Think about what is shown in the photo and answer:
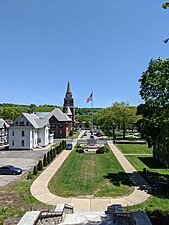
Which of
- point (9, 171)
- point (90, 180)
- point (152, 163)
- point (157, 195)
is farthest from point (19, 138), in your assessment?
point (157, 195)

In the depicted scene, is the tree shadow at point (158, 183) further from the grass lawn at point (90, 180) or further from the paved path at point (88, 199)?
the grass lawn at point (90, 180)

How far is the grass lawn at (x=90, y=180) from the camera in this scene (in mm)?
23469

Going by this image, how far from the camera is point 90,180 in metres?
27.7

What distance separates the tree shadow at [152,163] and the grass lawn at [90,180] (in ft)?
14.7

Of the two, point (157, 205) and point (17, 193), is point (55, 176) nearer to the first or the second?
point (17, 193)

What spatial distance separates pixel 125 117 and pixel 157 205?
5615 centimetres

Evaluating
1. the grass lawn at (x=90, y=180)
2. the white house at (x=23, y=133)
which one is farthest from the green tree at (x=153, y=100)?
the white house at (x=23, y=133)

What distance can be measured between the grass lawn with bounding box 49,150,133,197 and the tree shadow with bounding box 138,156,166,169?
449cm

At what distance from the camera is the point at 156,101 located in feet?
90.4

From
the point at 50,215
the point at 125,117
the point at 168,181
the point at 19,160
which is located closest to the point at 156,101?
the point at 168,181

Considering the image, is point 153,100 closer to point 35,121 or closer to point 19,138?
point 19,138

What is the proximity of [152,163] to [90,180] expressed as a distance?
48.4ft

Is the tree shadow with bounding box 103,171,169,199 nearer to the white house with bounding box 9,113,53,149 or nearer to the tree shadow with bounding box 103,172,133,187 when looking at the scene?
the tree shadow with bounding box 103,172,133,187

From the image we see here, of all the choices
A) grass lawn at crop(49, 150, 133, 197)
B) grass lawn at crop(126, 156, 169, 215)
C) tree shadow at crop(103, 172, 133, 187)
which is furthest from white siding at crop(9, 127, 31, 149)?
tree shadow at crop(103, 172, 133, 187)
